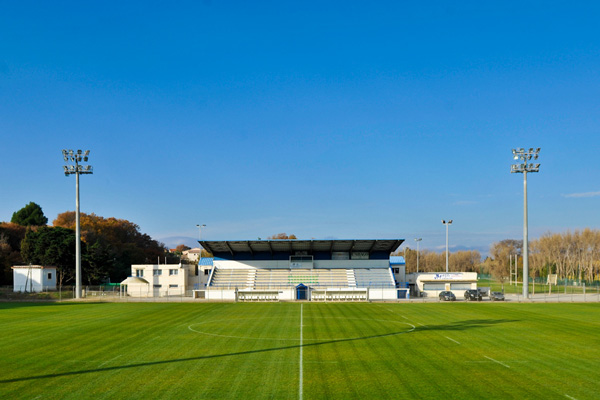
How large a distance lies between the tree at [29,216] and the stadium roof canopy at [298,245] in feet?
230

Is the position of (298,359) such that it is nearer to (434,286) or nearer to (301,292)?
(301,292)

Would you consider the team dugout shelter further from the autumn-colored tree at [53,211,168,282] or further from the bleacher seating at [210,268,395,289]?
the autumn-colored tree at [53,211,168,282]

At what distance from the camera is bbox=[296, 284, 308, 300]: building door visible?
2613 inches

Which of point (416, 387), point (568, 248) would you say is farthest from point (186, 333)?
point (568, 248)

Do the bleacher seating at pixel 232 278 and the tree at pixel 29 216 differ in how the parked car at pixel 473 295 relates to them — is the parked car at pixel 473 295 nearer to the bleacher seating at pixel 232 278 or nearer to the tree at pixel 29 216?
the bleacher seating at pixel 232 278

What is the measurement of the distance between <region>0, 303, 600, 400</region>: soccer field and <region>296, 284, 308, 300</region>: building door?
3222 cm

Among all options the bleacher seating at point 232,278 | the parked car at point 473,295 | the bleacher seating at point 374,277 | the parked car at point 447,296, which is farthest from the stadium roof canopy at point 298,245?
the parked car at point 473,295

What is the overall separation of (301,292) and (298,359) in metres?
47.1

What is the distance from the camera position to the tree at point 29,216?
125250 millimetres

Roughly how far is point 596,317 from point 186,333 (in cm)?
3083

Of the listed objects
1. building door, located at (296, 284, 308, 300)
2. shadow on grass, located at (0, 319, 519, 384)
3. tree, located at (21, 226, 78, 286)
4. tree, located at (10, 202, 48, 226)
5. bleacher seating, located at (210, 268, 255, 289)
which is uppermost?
tree, located at (10, 202, 48, 226)

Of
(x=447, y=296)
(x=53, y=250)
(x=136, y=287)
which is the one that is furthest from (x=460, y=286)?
(x=53, y=250)

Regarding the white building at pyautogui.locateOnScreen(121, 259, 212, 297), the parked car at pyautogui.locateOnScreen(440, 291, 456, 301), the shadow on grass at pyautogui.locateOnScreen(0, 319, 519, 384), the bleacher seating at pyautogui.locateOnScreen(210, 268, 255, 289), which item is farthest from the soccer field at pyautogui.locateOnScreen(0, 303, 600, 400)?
the white building at pyautogui.locateOnScreen(121, 259, 212, 297)

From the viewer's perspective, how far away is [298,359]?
65.6 ft
